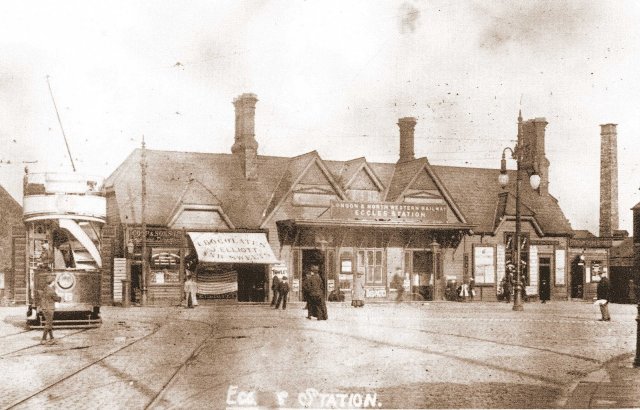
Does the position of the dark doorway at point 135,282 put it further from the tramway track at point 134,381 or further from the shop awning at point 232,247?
the tramway track at point 134,381

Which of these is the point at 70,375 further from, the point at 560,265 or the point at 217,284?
the point at 560,265

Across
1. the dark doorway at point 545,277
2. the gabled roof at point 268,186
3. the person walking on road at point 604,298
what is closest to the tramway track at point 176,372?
the person walking on road at point 604,298

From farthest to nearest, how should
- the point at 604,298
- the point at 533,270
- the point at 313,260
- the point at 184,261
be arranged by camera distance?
the point at 533,270
the point at 313,260
the point at 184,261
the point at 604,298

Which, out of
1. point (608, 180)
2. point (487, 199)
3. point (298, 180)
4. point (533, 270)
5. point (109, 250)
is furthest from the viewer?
point (487, 199)

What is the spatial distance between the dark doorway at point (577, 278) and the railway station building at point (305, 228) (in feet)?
4.88

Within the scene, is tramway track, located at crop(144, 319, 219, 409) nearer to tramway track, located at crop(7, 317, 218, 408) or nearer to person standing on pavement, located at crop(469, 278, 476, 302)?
tramway track, located at crop(7, 317, 218, 408)

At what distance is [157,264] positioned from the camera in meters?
33.3

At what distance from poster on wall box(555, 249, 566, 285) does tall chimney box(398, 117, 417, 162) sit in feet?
29.6

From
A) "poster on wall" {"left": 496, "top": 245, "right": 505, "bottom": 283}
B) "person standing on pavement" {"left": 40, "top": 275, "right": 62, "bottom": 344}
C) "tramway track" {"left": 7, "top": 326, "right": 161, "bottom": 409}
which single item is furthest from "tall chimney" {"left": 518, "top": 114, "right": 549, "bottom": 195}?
"person standing on pavement" {"left": 40, "top": 275, "right": 62, "bottom": 344}

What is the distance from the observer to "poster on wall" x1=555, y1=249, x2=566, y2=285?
40.2m

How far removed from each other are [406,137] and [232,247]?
41.3 ft

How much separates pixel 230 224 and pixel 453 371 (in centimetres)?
2390

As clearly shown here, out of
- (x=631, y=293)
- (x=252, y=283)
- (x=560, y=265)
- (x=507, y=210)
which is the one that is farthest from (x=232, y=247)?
(x=631, y=293)

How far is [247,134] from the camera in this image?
38.2 meters
